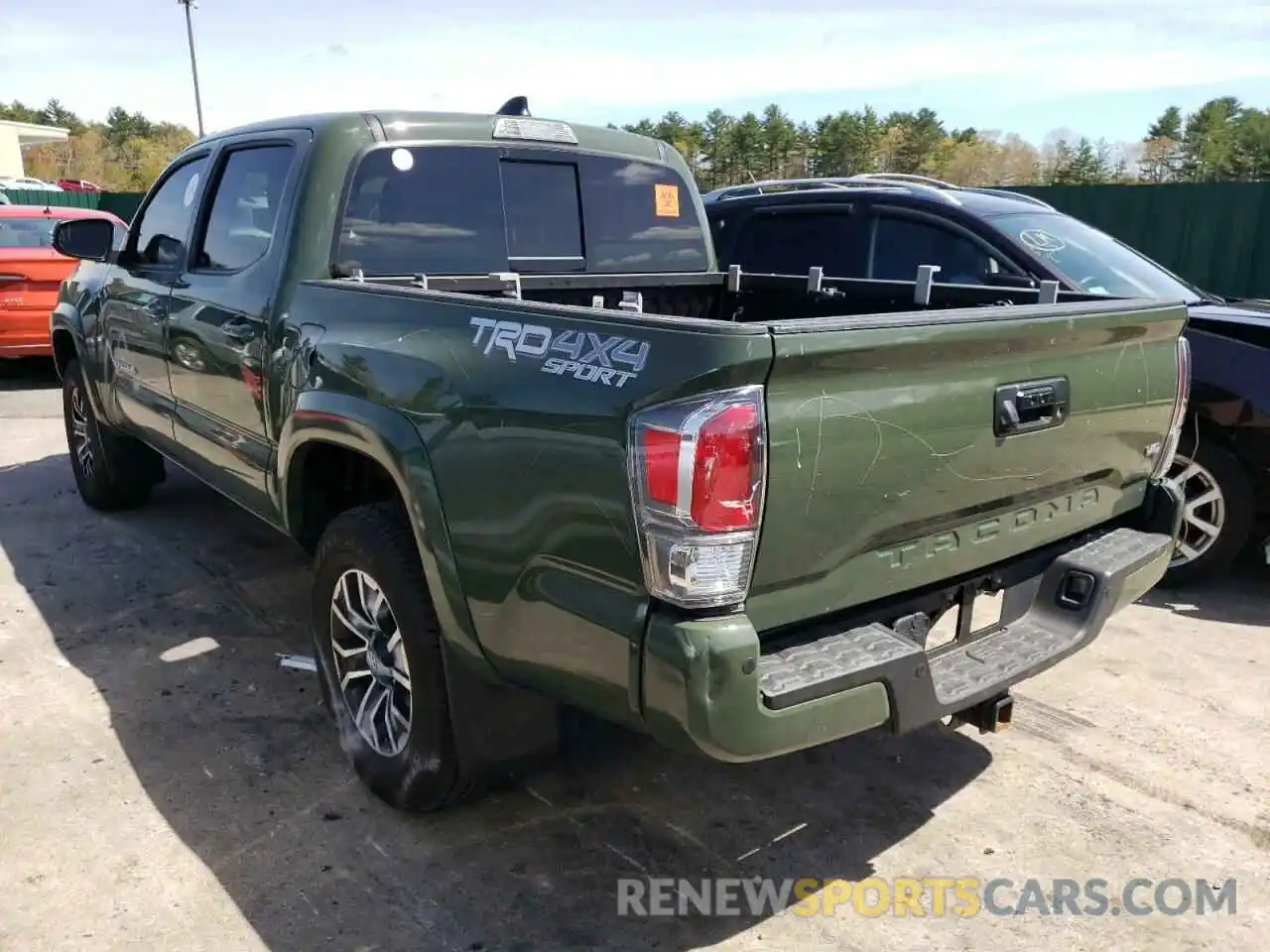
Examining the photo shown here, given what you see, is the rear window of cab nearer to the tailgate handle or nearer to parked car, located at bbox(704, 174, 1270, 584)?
parked car, located at bbox(704, 174, 1270, 584)

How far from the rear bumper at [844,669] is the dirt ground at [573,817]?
644 millimetres

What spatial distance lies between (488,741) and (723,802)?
32.2 inches

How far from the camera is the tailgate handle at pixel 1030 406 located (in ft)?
8.14

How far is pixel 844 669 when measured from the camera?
218 centimetres

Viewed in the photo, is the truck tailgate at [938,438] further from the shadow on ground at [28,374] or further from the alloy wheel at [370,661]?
the shadow on ground at [28,374]

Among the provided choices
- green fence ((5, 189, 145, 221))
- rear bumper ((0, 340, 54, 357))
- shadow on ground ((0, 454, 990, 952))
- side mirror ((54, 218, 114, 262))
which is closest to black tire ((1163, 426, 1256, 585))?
shadow on ground ((0, 454, 990, 952))

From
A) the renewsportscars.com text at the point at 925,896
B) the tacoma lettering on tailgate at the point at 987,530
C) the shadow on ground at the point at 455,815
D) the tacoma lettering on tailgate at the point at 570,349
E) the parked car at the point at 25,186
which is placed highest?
the tacoma lettering on tailgate at the point at 570,349

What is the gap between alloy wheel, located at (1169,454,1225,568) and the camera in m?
4.73

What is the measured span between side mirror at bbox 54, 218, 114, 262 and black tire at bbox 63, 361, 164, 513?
955 millimetres

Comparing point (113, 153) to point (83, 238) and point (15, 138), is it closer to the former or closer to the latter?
point (15, 138)

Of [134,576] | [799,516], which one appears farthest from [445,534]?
[134,576]

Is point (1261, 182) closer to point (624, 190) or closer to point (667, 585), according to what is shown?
point (624, 190)

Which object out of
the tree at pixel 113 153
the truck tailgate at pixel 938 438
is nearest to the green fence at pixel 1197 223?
the truck tailgate at pixel 938 438

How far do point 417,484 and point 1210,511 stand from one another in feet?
12.7
